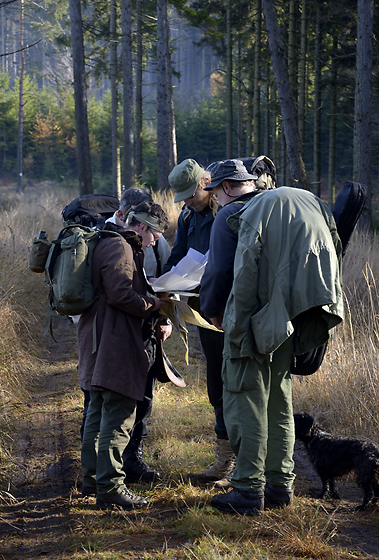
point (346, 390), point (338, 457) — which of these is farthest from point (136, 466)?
point (346, 390)

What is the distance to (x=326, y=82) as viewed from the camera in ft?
60.7

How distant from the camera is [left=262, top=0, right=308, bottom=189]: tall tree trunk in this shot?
9.98 meters

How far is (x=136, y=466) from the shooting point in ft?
12.8

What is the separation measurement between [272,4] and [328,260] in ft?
28.1

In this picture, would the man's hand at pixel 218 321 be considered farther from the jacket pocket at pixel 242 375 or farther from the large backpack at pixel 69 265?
the large backpack at pixel 69 265

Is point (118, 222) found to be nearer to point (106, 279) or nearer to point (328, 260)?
point (106, 279)

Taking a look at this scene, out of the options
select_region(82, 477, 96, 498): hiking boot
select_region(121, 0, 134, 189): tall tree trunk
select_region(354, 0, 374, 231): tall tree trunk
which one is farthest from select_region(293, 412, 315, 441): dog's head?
select_region(121, 0, 134, 189): tall tree trunk

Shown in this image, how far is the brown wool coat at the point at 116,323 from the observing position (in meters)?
3.34

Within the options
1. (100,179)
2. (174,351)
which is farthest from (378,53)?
(100,179)

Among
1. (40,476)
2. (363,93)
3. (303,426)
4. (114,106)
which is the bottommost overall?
(40,476)

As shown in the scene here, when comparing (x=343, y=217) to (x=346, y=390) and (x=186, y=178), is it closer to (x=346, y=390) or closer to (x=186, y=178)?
(x=186, y=178)

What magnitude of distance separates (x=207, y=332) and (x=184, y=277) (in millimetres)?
460

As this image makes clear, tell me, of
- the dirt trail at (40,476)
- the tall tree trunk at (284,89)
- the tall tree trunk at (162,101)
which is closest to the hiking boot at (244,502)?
the dirt trail at (40,476)

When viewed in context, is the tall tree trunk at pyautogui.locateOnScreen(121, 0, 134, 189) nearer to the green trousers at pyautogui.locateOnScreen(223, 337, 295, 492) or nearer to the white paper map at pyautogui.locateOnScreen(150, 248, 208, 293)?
the white paper map at pyautogui.locateOnScreen(150, 248, 208, 293)
